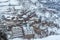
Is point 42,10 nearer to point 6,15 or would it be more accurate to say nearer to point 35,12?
point 35,12

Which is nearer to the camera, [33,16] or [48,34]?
[48,34]

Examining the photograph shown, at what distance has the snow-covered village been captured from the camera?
3.33 ft

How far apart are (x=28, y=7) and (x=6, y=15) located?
19 centimetres

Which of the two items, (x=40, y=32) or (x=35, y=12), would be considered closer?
(x=40, y=32)

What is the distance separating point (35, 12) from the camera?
1.17 m

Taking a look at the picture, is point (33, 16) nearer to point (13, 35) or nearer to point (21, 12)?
point (21, 12)

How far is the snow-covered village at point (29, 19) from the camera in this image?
40.0 inches

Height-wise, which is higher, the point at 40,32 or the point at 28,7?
the point at 28,7

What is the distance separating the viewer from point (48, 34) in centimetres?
103

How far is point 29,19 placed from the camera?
3.68 ft

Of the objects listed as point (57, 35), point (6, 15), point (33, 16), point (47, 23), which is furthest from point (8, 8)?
point (57, 35)

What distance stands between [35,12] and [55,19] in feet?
0.54

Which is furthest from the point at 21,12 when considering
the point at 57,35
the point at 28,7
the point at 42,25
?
the point at 57,35

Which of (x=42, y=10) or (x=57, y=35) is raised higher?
(x=42, y=10)
